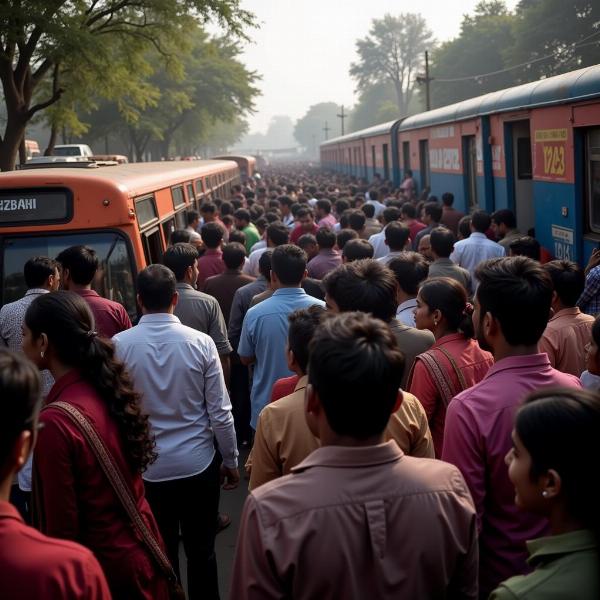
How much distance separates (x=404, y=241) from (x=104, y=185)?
8.49 ft

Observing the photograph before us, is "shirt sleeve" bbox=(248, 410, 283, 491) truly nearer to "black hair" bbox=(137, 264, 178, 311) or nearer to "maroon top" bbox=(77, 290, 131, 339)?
"black hair" bbox=(137, 264, 178, 311)

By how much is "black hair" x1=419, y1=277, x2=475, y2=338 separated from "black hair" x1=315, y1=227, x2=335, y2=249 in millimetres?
3595

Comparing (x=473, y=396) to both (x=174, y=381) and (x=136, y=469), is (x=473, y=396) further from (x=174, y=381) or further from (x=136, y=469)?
(x=174, y=381)

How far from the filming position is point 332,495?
2023 mm

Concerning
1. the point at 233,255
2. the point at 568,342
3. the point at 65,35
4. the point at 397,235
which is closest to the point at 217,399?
the point at 568,342

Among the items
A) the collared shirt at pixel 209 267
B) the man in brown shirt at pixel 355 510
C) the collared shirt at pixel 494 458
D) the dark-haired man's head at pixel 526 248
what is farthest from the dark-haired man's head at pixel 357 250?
the man in brown shirt at pixel 355 510

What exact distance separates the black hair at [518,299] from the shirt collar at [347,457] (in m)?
0.97

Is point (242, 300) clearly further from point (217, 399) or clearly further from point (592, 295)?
point (592, 295)

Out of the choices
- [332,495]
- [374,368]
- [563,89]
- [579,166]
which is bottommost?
[332,495]

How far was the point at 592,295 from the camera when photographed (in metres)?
5.04

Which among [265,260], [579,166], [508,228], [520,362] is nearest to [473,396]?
[520,362]

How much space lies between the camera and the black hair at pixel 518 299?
9.46ft

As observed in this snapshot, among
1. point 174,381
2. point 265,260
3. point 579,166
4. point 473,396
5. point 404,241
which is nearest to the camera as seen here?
point 473,396

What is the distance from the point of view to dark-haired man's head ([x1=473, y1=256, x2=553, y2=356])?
2881 millimetres
